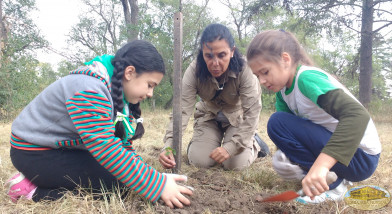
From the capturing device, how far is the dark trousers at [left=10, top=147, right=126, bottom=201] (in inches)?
70.5

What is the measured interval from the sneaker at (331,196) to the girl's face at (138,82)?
→ 1.27 metres

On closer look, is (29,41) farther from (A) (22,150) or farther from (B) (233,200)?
(B) (233,200)

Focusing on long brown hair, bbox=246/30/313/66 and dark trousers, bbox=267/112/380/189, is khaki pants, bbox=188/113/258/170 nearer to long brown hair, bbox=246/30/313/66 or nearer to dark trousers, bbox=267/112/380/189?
dark trousers, bbox=267/112/380/189

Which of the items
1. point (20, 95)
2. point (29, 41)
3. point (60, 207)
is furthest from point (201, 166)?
point (29, 41)

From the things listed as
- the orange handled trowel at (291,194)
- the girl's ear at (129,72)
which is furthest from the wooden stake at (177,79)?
the orange handled trowel at (291,194)

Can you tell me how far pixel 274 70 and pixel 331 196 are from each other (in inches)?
39.7

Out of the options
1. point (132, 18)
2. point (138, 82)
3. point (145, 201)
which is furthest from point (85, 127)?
point (132, 18)

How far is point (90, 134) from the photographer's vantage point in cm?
152

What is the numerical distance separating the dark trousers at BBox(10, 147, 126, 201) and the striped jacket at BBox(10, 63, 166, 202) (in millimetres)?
60

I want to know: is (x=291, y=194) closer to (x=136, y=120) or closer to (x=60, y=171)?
(x=136, y=120)

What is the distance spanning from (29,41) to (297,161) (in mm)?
11120

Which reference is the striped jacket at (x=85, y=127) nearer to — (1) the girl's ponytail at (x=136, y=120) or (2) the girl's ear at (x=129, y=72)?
(2) the girl's ear at (x=129, y=72)

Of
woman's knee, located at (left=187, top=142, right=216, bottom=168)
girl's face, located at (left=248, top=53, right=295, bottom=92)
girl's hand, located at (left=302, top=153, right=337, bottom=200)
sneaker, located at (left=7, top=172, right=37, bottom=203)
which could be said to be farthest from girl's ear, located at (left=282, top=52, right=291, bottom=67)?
sneaker, located at (left=7, top=172, right=37, bottom=203)

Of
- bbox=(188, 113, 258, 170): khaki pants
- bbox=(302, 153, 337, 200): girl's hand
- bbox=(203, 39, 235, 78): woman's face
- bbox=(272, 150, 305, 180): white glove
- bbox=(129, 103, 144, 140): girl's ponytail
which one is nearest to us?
bbox=(302, 153, 337, 200): girl's hand
